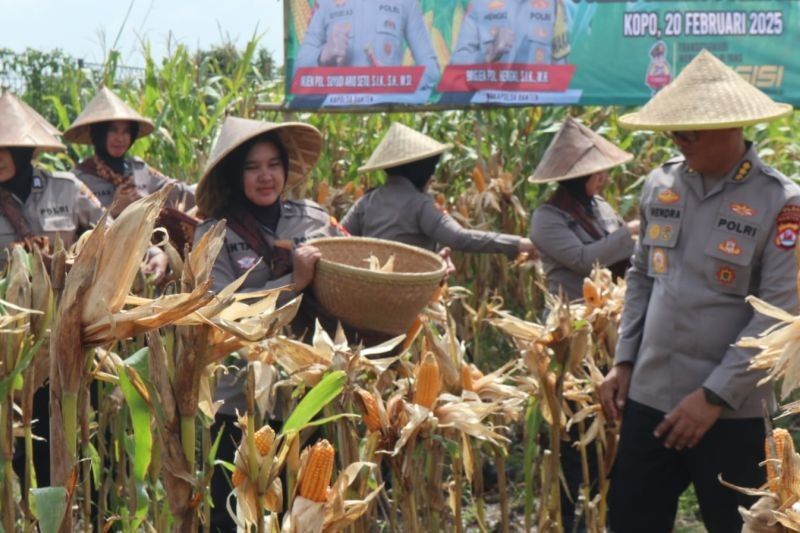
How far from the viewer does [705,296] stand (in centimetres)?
292

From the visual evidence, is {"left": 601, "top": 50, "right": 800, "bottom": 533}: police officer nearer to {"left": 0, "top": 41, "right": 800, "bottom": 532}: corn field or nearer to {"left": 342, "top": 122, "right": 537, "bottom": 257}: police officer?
{"left": 0, "top": 41, "right": 800, "bottom": 532}: corn field

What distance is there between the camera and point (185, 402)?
1620mm

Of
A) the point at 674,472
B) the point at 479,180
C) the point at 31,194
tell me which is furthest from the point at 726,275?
the point at 479,180

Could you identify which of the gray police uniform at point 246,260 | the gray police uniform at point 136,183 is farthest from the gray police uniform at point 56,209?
Answer: the gray police uniform at point 246,260

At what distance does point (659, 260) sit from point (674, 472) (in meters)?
0.53

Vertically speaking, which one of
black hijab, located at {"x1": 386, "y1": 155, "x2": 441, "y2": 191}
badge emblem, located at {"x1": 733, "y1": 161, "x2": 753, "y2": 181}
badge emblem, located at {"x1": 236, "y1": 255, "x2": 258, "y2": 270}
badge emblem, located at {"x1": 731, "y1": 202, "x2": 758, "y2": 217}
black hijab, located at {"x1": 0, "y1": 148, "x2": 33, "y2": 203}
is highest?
badge emblem, located at {"x1": 733, "y1": 161, "x2": 753, "y2": 181}

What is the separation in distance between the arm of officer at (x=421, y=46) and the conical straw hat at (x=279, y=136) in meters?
2.65

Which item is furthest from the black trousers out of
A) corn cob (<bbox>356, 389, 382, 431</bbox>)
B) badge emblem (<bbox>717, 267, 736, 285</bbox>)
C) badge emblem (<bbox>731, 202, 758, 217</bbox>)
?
corn cob (<bbox>356, 389, 382, 431</bbox>)

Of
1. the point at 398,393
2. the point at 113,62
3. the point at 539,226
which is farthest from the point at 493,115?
the point at 398,393

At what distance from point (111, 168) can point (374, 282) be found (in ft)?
9.03

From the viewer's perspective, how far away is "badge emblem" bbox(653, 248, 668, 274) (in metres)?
3.04

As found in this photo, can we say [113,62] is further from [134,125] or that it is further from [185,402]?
[185,402]

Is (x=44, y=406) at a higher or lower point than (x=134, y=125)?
lower

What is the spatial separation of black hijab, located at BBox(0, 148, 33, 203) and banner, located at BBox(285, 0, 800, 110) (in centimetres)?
232
